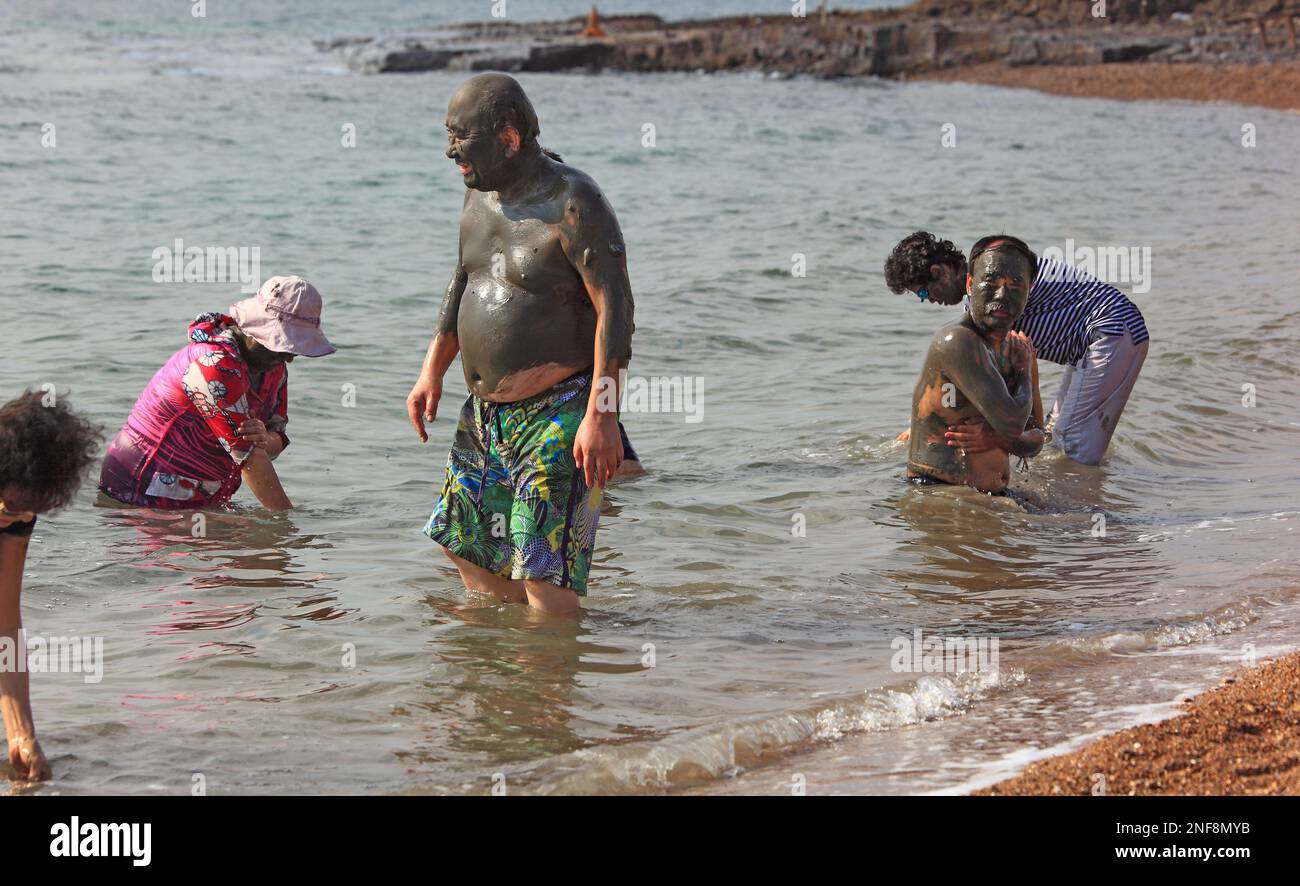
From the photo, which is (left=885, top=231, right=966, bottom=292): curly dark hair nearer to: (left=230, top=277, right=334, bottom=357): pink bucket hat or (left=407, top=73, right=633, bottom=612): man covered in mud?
(left=407, top=73, right=633, bottom=612): man covered in mud

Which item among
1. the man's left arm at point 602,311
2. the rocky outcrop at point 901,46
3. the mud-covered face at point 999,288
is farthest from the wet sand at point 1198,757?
the rocky outcrop at point 901,46

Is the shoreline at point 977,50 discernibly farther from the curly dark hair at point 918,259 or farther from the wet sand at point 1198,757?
the wet sand at point 1198,757

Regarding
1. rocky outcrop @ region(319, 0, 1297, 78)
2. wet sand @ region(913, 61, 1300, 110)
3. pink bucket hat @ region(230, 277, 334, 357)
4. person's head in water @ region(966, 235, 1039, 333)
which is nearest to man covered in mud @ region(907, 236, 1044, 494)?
person's head in water @ region(966, 235, 1039, 333)

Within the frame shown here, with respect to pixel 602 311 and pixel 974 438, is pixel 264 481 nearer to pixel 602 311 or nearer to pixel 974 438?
pixel 602 311

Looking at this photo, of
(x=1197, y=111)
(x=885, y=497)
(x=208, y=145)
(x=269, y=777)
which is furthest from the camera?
(x=1197, y=111)

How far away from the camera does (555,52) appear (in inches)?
1439

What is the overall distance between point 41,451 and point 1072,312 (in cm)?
499

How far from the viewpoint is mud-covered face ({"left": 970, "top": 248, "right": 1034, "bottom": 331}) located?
5.71m

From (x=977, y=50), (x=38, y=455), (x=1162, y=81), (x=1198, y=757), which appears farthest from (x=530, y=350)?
(x=977, y=50)

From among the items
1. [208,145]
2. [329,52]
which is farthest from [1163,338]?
[329,52]

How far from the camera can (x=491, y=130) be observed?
422 centimetres

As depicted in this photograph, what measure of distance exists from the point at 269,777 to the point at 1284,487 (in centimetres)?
502
